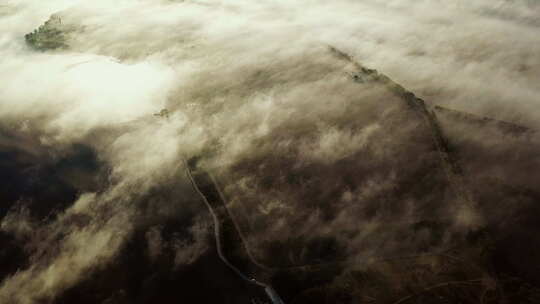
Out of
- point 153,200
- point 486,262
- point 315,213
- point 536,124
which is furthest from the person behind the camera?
point 536,124

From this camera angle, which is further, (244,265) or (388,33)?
(388,33)

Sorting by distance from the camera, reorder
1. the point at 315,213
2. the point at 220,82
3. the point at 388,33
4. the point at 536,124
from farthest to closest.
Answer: the point at 388,33
the point at 220,82
the point at 536,124
the point at 315,213

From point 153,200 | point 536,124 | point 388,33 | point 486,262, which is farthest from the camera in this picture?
point 388,33

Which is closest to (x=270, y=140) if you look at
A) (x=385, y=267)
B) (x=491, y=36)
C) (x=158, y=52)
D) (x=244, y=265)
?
(x=244, y=265)

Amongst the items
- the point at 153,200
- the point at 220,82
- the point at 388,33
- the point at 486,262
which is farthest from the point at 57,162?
the point at 388,33

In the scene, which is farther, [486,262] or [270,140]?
[270,140]

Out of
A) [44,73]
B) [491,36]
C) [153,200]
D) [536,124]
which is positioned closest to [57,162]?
[153,200]

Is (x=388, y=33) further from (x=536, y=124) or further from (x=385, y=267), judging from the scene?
(x=385, y=267)

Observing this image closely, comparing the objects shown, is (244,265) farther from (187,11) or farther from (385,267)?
(187,11)

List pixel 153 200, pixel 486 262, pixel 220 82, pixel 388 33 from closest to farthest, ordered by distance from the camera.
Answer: pixel 486 262 → pixel 153 200 → pixel 220 82 → pixel 388 33
